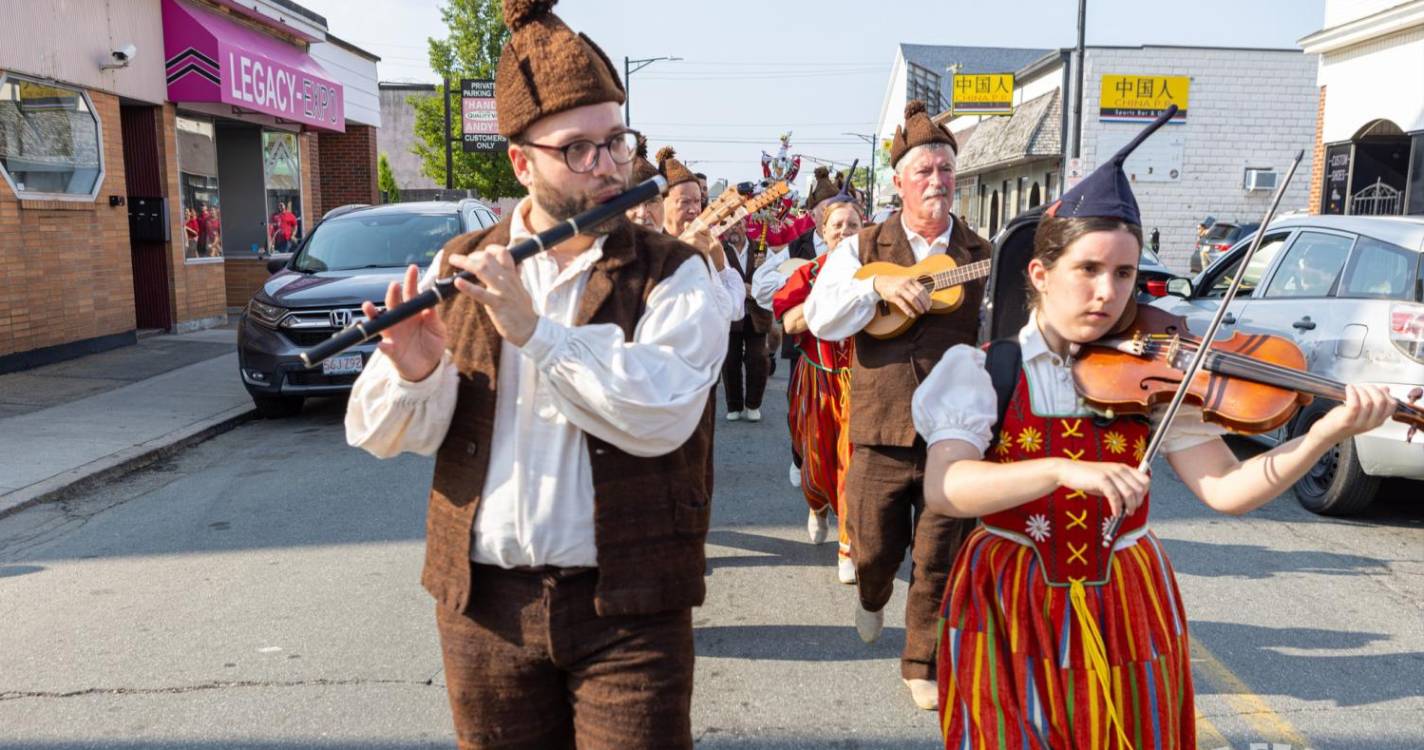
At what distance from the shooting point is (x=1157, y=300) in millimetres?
8508

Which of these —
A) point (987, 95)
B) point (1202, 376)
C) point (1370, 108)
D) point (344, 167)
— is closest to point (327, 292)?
point (1202, 376)

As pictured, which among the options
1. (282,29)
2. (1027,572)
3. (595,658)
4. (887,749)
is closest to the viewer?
(595,658)

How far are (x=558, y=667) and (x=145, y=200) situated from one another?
14965 mm

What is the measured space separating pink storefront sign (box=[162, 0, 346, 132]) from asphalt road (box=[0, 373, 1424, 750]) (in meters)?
9.50

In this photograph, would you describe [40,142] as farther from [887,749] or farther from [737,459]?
[887,749]

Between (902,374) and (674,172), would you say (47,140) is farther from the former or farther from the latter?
(902,374)

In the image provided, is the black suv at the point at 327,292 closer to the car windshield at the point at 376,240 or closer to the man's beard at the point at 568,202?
the car windshield at the point at 376,240

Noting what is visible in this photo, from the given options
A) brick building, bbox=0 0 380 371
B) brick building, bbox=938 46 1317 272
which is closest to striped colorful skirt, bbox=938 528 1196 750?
brick building, bbox=0 0 380 371

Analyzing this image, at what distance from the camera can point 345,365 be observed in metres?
9.23

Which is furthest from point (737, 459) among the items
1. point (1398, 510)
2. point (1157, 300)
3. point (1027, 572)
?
point (1027, 572)

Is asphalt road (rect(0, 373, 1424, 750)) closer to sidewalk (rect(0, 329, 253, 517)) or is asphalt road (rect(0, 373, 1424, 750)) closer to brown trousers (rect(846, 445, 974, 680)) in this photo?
brown trousers (rect(846, 445, 974, 680))

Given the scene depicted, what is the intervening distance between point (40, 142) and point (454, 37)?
2365cm

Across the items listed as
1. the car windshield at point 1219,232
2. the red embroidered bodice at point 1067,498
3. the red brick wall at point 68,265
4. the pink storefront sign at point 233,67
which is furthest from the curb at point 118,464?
the car windshield at point 1219,232

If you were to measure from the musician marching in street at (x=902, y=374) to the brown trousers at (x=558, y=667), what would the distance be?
1.83 metres
